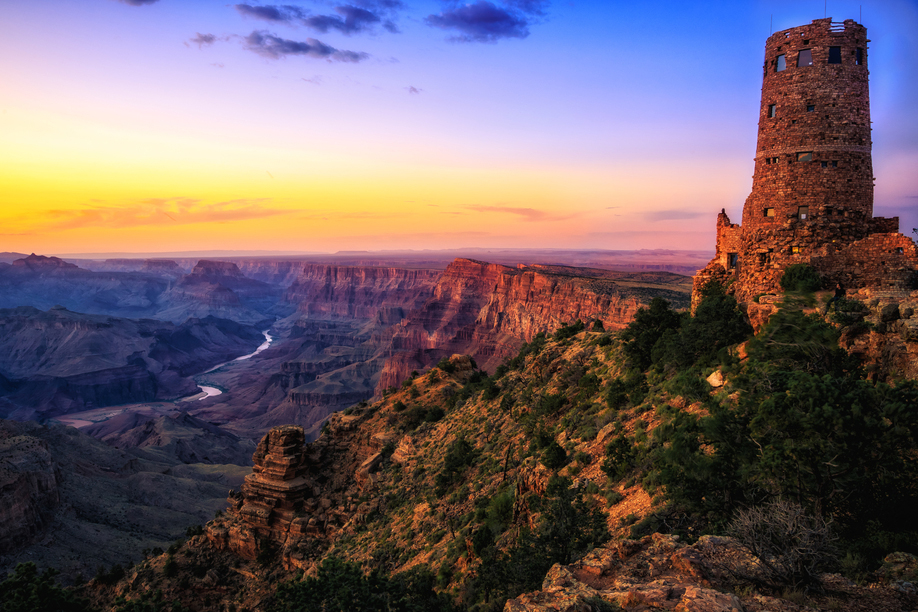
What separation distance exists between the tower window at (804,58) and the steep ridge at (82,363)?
165 meters

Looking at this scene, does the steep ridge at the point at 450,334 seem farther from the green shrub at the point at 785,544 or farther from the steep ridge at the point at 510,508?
the green shrub at the point at 785,544

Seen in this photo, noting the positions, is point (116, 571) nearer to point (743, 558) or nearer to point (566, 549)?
point (566, 549)

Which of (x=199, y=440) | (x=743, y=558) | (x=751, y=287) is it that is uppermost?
(x=751, y=287)

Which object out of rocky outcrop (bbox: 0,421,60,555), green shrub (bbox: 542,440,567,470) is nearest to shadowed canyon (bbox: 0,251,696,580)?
rocky outcrop (bbox: 0,421,60,555)

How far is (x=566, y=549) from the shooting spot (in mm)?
12188

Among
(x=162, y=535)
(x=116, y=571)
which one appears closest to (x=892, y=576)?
(x=116, y=571)

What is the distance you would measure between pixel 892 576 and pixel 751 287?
488 inches

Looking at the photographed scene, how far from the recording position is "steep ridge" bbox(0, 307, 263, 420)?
139000 millimetres

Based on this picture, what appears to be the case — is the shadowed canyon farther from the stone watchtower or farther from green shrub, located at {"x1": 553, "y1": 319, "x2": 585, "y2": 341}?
the stone watchtower

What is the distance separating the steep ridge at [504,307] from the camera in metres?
84.4

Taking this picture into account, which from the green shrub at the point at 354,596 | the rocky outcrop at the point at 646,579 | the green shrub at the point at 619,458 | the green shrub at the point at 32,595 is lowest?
the green shrub at the point at 32,595

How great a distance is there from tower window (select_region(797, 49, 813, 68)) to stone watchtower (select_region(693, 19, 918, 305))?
0.10 feet

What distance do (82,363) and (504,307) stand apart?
446 ft

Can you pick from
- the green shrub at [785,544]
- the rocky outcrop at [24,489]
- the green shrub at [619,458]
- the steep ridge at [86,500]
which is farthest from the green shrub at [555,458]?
the rocky outcrop at [24,489]
